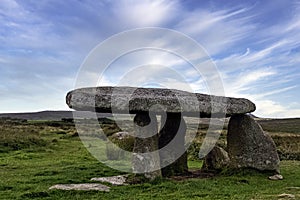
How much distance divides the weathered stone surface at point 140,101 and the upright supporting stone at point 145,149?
657 millimetres

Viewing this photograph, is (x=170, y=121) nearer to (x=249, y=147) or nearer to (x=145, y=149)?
(x=145, y=149)

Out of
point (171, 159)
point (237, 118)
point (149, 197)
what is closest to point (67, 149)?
point (171, 159)

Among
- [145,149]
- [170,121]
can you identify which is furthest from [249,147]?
[145,149]

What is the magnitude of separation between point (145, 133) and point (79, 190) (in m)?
3.15

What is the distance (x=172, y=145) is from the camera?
48.3 feet

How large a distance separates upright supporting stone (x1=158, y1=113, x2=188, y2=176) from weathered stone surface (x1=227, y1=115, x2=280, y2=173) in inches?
74.0

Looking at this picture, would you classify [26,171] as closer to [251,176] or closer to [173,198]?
[173,198]

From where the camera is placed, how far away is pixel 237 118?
14.6m

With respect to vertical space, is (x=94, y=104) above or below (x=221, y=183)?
above

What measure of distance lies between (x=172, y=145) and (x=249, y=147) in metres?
2.95

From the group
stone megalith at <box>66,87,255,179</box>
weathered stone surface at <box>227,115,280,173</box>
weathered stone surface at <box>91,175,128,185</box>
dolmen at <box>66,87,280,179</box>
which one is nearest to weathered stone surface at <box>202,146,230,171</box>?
dolmen at <box>66,87,280,179</box>

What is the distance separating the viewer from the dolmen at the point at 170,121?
38.3 ft

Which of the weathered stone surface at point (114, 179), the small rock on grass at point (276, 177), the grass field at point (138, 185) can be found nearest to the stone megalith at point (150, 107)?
the weathered stone surface at point (114, 179)

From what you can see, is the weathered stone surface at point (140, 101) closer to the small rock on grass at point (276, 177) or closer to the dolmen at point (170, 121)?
the dolmen at point (170, 121)
